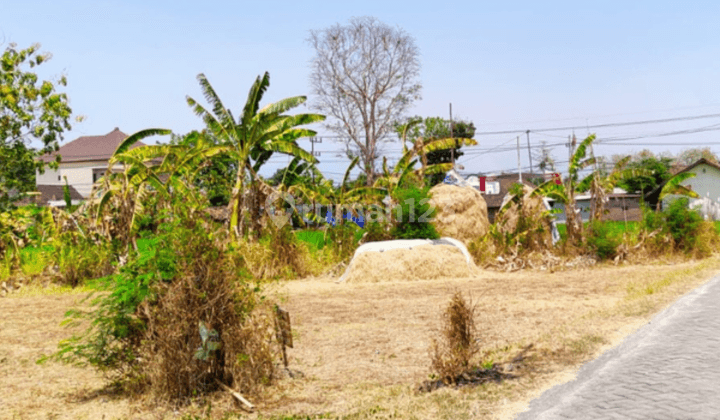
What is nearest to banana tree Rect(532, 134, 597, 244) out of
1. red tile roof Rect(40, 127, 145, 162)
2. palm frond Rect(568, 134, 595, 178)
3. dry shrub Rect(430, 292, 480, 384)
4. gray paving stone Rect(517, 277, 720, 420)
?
palm frond Rect(568, 134, 595, 178)

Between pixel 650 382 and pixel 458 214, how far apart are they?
55.8 feet

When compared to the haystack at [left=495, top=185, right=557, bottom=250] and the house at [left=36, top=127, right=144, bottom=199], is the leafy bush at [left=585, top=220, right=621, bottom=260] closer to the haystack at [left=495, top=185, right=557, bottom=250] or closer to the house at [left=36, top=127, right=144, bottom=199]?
the haystack at [left=495, top=185, right=557, bottom=250]

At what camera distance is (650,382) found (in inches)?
279

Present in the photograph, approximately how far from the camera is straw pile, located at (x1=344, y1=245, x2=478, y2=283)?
19469mm

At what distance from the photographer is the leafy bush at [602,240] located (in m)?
22.7

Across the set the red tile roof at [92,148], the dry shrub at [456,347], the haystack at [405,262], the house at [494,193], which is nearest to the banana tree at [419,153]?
the haystack at [405,262]

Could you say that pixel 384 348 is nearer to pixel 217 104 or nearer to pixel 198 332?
pixel 198 332

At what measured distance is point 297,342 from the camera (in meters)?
10.2

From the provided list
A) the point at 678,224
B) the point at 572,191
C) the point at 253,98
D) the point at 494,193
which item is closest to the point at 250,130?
the point at 253,98

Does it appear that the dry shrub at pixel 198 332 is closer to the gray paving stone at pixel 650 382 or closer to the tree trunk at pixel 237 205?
the gray paving stone at pixel 650 382

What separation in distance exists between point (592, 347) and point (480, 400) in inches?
116

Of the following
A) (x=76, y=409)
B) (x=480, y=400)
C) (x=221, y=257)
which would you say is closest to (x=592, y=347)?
(x=480, y=400)

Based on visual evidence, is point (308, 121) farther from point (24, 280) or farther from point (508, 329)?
point (508, 329)

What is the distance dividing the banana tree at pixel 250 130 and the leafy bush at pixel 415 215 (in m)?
3.44
